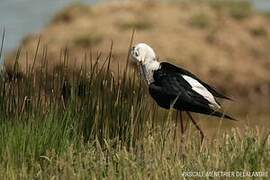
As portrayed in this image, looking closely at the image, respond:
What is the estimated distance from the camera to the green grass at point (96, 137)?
719cm

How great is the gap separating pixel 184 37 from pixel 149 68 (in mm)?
15232

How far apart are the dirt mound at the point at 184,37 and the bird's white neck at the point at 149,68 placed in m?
12.4

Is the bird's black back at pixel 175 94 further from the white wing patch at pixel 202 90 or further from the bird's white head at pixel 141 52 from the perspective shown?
the bird's white head at pixel 141 52

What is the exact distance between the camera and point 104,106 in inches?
326

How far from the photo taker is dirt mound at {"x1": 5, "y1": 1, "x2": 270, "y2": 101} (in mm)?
21828

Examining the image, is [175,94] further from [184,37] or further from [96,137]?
[184,37]

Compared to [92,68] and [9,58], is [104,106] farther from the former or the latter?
[9,58]


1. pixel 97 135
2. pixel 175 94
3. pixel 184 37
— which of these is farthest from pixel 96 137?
pixel 184 37

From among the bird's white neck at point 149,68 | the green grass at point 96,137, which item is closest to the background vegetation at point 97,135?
the green grass at point 96,137

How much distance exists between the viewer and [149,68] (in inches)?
324

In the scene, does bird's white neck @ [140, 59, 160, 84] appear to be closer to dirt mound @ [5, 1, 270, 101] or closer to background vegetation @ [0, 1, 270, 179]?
background vegetation @ [0, 1, 270, 179]

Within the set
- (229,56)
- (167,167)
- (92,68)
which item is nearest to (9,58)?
(229,56)

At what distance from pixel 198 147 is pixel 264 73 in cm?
1427

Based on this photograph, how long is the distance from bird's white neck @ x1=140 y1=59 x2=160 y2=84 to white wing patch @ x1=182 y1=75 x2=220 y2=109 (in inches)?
10.3
